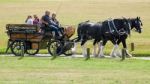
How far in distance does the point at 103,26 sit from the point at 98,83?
38.3ft

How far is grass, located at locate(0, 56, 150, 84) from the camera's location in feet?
61.4

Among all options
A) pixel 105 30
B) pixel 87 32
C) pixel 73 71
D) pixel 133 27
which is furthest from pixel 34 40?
pixel 73 71

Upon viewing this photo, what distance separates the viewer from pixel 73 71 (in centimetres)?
2177

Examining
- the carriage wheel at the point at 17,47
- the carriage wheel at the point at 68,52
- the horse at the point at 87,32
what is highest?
the horse at the point at 87,32

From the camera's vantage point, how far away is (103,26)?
29.5 m

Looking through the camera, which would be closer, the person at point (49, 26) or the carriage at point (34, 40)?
the person at point (49, 26)

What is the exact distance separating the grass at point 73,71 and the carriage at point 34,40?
2.85 meters

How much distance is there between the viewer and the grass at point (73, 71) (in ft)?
61.4

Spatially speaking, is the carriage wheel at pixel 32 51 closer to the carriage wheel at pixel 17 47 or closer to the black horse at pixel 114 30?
the carriage wheel at pixel 17 47

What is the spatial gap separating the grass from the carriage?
285 cm

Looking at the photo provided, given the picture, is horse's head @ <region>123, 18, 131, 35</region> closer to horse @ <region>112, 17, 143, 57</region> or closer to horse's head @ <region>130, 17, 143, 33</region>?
horse @ <region>112, 17, 143, 57</region>

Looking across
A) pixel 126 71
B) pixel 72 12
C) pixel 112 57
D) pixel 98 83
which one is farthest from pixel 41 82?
pixel 72 12

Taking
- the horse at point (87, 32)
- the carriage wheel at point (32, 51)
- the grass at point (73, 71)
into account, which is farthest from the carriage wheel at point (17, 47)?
the grass at point (73, 71)

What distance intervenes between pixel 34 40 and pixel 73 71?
345 inches
